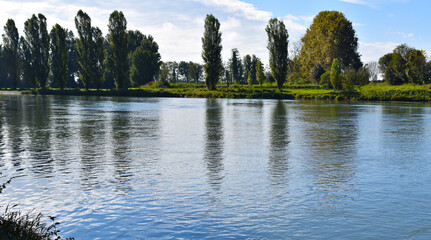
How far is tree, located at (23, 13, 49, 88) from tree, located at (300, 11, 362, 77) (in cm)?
6243

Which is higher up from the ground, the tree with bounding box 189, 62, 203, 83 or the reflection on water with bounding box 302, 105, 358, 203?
the tree with bounding box 189, 62, 203, 83

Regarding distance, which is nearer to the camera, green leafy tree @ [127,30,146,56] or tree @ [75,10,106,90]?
tree @ [75,10,106,90]

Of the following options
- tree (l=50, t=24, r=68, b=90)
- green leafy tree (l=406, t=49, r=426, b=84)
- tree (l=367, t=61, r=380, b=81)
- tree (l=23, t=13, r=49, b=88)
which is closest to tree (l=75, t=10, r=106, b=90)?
tree (l=50, t=24, r=68, b=90)

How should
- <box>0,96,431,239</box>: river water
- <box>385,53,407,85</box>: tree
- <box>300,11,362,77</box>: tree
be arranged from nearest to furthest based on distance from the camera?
<box>0,96,431,239</box>: river water, <box>385,53,407,85</box>: tree, <box>300,11,362,77</box>: tree

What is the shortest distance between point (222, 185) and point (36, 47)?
3597 inches

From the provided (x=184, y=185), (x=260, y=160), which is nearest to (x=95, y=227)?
(x=184, y=185)

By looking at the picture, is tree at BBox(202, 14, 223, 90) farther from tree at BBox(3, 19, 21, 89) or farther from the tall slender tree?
tree at BBox(3, 19, 21, 89)

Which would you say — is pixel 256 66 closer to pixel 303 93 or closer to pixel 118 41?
pixel 303 93

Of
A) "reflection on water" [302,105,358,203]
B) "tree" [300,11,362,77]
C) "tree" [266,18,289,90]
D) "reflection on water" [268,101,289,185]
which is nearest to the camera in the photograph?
"reflection on water" [302,105,358,203]

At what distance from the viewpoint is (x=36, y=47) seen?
91062 mm

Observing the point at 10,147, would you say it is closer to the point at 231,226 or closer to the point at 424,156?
the point at 231,226

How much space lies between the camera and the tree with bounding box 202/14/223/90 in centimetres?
8819

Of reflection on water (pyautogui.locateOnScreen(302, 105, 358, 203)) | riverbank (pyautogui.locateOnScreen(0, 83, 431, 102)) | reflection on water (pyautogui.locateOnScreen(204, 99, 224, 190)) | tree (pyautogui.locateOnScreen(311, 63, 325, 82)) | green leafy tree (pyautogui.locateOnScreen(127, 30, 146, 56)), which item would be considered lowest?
reflection on water (pyautogui.locateOnScreen(302, 105, 358, 203))

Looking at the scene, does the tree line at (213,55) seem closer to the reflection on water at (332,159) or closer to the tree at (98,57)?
the tree at (98,57)
